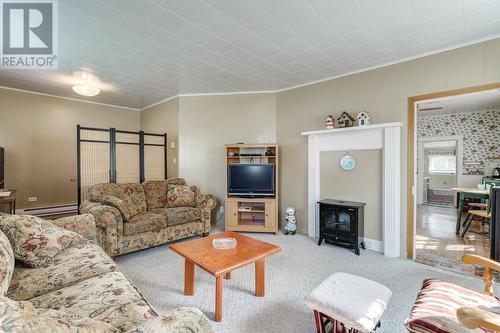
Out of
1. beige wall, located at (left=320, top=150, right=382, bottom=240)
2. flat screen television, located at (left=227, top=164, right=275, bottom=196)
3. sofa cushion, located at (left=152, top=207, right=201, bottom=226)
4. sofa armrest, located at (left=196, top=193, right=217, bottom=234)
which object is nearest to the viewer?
beige wall, located at (left=320, top=150, right=382, bottom=240)

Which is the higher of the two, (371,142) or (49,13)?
(49,13)

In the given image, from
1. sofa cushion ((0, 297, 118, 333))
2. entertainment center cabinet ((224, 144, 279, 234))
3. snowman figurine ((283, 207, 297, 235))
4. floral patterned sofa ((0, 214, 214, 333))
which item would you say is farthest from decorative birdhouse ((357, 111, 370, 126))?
sofa cushion ((0, 297, 118, 333))

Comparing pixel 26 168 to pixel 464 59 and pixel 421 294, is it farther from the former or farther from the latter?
pixel 464 59

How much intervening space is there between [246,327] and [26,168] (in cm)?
582

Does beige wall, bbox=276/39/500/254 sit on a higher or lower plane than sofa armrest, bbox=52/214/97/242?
higher

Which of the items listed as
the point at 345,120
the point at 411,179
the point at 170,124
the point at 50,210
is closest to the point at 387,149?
the point at 411,179

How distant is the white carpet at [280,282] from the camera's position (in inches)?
77.7

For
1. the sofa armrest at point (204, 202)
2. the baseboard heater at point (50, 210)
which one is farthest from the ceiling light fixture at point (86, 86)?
the baseboard heater at point (50, 210)

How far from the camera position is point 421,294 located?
5.10 ft

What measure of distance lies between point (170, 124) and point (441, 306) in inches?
203

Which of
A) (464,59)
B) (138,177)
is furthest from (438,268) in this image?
(138,177)

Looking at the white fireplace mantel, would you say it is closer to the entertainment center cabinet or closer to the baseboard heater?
the entertainment center cabinet

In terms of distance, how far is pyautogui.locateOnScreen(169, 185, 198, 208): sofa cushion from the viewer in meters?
4.13

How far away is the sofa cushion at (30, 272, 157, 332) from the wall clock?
3.27m
